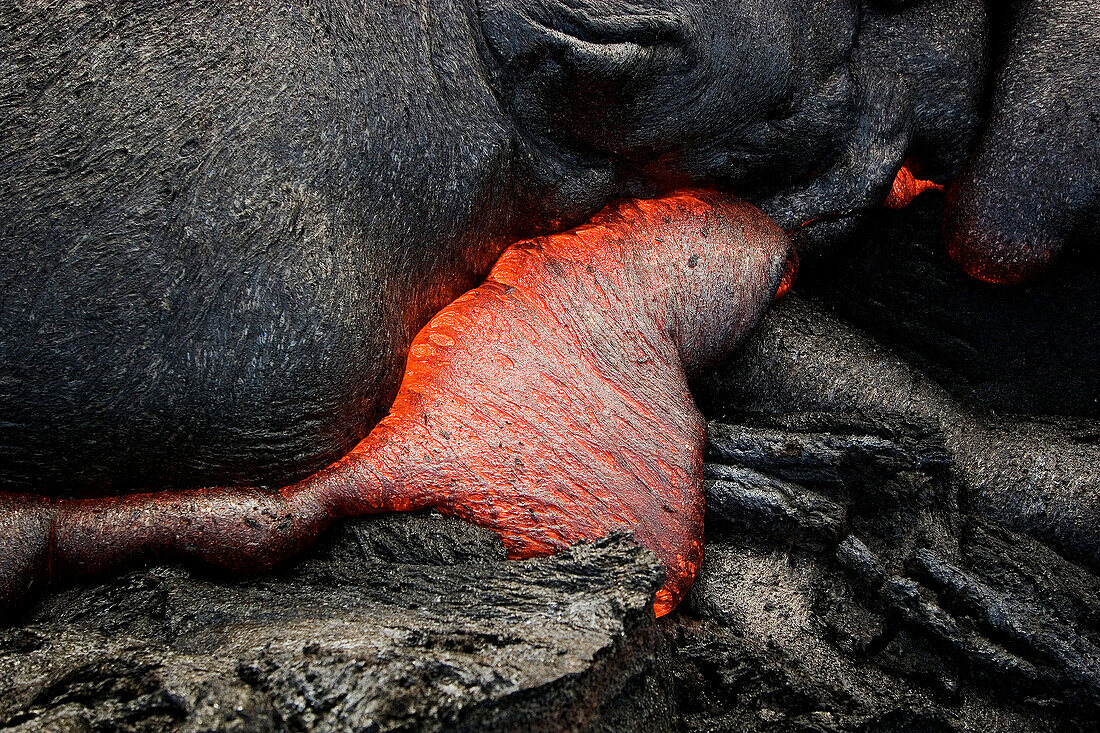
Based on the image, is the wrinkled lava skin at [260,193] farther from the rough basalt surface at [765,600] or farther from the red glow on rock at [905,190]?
the red glow on rock at [905,190]

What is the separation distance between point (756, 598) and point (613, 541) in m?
0.51

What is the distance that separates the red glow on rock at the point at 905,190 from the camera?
273 centimetres

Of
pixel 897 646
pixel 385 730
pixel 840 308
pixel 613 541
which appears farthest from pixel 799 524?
pixel 385 730

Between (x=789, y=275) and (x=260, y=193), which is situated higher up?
(x=260, y=193)

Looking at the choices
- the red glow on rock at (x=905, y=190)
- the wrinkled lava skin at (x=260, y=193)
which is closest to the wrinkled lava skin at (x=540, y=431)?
the wrinkled lava skin at (x=260, y=193)

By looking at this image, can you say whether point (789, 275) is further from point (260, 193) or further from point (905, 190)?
point (260, 193)

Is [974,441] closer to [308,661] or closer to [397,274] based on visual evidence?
[397,274]

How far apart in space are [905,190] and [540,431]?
1517 mm

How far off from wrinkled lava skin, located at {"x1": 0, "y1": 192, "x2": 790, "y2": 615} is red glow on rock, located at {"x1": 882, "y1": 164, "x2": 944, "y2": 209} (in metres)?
0.52

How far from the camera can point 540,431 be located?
1.98 m

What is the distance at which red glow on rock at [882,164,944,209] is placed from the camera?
273cm

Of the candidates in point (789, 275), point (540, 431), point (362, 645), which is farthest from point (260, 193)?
point (789, 275)

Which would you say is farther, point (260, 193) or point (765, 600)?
point (765, 600)

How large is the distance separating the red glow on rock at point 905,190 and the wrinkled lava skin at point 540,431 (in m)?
0.52
